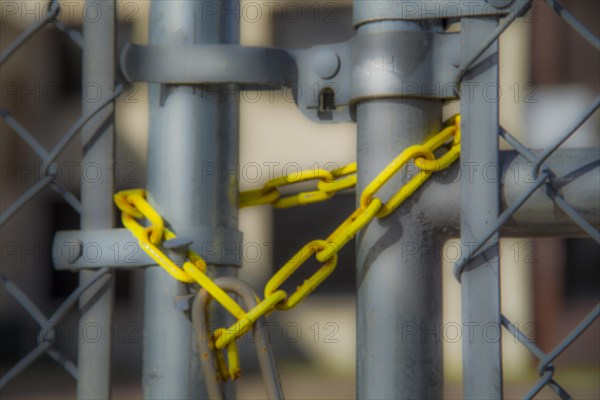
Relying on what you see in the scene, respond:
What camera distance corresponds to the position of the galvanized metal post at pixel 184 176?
72cm

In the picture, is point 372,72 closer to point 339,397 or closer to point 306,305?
point 339,397

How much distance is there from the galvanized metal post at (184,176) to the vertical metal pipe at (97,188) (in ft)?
0.11

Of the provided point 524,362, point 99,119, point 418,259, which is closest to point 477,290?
point 418,259

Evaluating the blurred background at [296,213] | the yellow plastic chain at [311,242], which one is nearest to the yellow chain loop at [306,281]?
the yellow plastic chain at [311,242]

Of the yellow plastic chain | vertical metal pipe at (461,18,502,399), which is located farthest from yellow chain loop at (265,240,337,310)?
vertical metal pipe at (461,18,502,399)

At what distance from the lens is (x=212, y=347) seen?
0.70m

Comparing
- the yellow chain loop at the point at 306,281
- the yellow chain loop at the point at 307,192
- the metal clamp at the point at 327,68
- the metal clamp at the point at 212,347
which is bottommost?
the metal clamp at the point at 212,347

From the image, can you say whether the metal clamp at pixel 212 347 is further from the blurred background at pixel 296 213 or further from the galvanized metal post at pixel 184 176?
the blurred background at pixel 296 213

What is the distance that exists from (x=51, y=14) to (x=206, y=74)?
0.14 meters

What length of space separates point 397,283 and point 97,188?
25 centimetres

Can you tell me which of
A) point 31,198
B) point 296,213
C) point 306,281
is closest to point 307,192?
point 306,281

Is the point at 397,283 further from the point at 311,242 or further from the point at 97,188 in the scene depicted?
the point at 97,188

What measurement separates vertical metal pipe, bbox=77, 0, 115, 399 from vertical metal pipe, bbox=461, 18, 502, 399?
0.90ft

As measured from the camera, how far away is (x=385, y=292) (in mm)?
702
